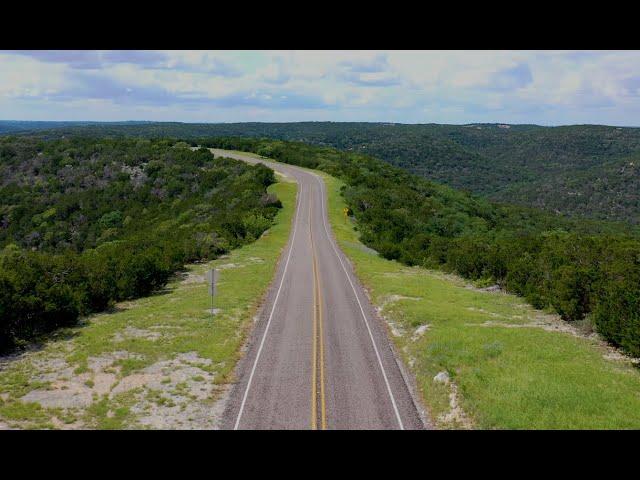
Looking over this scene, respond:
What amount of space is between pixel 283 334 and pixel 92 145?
97.1 m

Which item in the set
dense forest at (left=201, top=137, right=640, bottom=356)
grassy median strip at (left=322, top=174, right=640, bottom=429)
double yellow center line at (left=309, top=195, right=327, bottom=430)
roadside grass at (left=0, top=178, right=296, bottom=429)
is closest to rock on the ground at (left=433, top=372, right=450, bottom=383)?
grassy median strip at (left=322, top=174, right=640, bottom=429)

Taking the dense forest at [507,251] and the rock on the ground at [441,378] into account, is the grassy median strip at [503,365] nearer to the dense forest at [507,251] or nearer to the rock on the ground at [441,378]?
the rock on the ground at [441,378]

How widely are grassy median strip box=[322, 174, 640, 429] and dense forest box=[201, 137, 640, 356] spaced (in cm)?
149

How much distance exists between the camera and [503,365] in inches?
842

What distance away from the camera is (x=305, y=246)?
167 ft

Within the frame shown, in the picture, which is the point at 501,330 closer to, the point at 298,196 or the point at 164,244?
the point at 164,244

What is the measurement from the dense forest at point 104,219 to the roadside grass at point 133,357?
5.58ft

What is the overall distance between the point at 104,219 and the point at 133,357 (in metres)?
57.3

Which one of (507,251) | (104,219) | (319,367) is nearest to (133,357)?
(319,367)

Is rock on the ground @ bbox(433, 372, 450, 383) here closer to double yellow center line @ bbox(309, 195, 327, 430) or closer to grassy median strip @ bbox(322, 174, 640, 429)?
grassy median strip @ bbox(322, 174, 640, 429)

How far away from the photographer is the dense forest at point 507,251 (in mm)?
25672

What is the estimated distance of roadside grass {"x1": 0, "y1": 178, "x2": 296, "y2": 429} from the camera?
1742 centimetres
